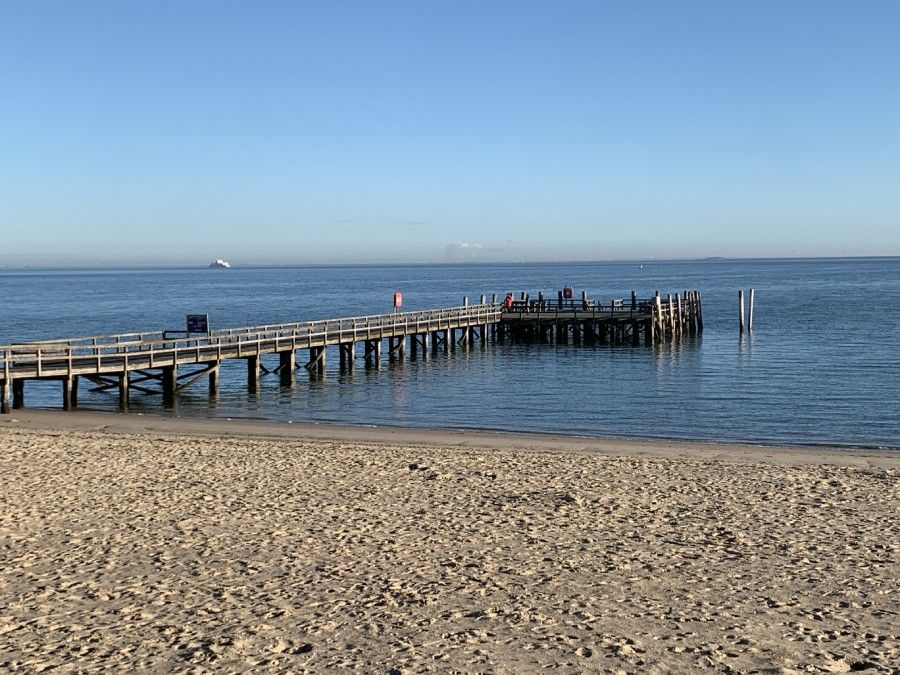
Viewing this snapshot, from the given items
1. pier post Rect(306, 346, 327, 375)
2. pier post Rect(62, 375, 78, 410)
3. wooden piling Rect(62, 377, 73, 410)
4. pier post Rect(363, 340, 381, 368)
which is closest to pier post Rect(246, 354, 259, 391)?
pier post Rect(306, 346, 327, 375)

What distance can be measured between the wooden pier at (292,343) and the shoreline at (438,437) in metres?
1.89

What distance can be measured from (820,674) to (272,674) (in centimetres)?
479

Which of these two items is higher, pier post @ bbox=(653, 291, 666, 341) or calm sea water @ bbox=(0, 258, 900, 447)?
pier post @ bbox=(653, 291, 666, 341)

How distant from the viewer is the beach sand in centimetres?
935

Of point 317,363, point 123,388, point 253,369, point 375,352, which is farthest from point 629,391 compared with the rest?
point 123,388

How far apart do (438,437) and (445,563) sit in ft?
42.2

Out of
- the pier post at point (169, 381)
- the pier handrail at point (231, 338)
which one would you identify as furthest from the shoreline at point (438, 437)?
the pier post at point (169, 381)

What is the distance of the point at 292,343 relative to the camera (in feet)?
132

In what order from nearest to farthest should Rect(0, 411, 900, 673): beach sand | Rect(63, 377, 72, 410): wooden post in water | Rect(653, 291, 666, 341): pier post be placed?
Rect(0, 411, 900, 673): beach sand → Rect(63, 377, 72, 410): wooden post in water → Rect(653, 291, 666, 341): pier post

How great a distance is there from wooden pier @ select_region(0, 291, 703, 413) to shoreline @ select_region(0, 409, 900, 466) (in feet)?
6.19

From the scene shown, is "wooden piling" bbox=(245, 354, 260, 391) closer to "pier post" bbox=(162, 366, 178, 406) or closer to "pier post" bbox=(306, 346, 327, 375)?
"pier post" bbox=(162, 366, 178, 406)

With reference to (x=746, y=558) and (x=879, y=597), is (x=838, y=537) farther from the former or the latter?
(x=879, y=597)

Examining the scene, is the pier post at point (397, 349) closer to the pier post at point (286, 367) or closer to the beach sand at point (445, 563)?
the pier post at point (286, 367)

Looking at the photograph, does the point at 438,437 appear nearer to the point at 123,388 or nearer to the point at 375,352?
the point at 123,388
